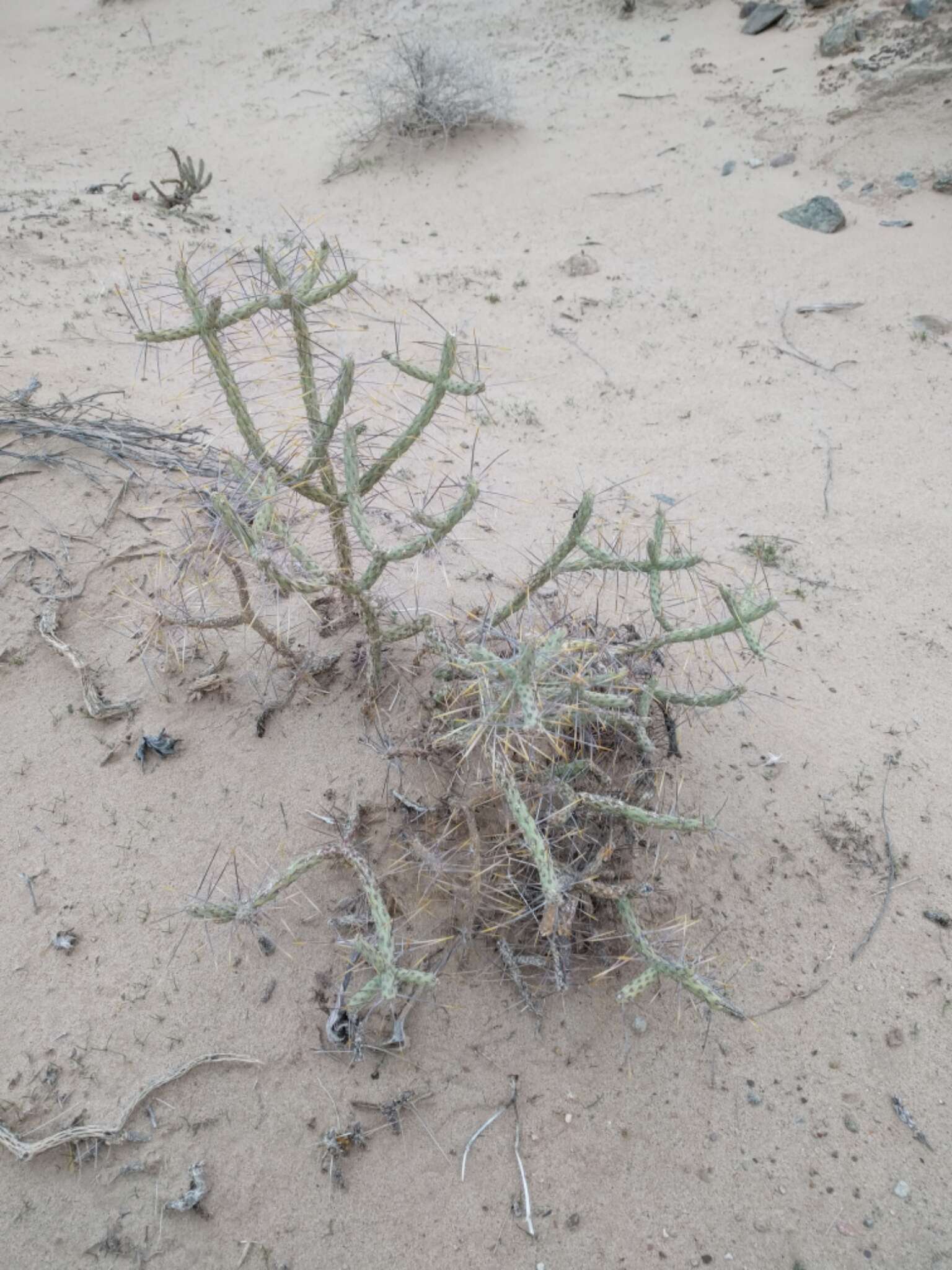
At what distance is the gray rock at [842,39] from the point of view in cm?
700

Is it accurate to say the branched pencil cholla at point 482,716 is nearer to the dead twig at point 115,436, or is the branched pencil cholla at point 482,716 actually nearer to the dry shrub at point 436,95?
the dead twig at point 115,436

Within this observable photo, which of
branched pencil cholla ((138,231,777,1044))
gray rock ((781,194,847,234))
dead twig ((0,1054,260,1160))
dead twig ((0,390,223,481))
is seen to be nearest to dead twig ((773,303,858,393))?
gray rock ((781,194,847,234))

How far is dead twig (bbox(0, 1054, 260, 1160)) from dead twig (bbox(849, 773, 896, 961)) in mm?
1653

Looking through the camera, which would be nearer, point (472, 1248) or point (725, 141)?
point (472, 1248)

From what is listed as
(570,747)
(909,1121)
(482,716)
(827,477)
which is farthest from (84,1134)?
(827,477)

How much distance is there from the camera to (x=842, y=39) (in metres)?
7.01

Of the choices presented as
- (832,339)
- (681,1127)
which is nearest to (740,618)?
(681,1127)

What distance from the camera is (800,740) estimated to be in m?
2.53

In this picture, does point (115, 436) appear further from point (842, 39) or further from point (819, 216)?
point (842, 39)

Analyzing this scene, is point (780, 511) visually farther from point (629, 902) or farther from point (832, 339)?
point (629, 902)

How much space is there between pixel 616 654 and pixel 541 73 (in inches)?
335

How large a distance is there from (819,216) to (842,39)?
8.50ft

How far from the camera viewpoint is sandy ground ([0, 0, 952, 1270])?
1705mm

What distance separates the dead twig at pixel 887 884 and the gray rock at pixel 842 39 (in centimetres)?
739
